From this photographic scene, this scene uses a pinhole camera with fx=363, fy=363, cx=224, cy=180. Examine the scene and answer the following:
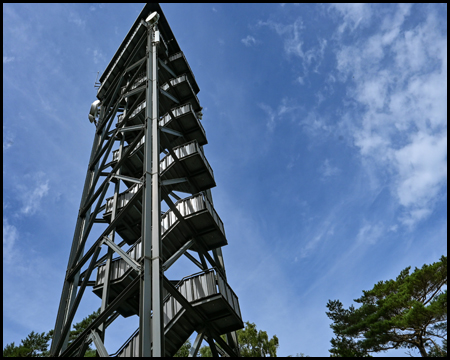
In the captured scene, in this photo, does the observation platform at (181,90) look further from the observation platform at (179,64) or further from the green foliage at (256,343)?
the green foliage at (256,343)

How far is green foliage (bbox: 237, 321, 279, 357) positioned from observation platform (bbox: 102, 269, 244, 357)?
1398 cm

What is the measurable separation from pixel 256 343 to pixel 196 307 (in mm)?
16131

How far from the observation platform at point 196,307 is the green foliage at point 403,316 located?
1222cm

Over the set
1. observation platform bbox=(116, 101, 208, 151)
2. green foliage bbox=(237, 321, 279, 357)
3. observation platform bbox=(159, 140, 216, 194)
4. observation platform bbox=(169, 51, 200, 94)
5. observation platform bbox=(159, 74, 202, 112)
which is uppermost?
observation platform bbox=(169, 51, 200, 94)

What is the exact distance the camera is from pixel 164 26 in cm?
3008

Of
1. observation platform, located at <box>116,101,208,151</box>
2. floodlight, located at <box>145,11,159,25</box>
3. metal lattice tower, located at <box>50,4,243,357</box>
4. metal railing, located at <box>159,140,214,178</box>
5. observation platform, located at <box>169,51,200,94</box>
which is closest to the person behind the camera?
metal lattice tower, located at <box>50,4,243,357</box>

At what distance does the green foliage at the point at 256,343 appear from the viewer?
2667 centimetres

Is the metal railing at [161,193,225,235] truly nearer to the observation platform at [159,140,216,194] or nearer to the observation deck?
the observation deck

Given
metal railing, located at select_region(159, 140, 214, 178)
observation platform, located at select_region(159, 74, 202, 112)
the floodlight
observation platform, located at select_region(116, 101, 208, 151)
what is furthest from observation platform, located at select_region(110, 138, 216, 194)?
the floodlight

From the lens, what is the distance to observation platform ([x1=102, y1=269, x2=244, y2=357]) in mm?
13141

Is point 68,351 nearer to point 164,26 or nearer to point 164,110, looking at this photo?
point 164,110

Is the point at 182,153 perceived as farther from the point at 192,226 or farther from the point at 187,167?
the point at 192,226

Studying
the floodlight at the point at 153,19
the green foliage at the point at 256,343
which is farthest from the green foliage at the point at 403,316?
the floodlight at the point at 153,19

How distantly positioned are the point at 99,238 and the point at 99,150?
8700mm
